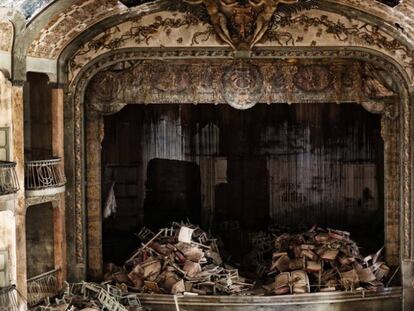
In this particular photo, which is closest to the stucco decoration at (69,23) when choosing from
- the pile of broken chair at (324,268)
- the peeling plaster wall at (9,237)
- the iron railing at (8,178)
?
the iron railing at (8,178)

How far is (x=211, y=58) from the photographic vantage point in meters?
13.9

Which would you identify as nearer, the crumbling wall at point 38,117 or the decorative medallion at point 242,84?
the crumbling wall at point 38,117

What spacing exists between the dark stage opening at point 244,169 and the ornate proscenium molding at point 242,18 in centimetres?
408

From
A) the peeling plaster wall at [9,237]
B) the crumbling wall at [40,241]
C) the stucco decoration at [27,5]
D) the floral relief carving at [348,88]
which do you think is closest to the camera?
the stucco decoration at [27,5]

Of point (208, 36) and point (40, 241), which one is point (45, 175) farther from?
point (208, 36)

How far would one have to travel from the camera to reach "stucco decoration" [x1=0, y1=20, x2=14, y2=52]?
10.7 metres

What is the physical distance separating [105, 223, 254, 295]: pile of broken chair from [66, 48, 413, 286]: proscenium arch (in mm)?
993

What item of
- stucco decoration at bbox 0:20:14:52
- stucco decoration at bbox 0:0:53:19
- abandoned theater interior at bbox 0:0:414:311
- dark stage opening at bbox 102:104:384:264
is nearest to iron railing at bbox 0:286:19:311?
abandoned theater interior at bbox 0:0:414:311

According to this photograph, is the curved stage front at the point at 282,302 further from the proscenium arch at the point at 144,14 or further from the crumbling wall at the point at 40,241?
the proscenium arch at the point at 144,14

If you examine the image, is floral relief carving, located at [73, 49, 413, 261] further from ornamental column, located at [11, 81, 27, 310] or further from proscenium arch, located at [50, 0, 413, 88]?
ornamental column, located at [11, 81, 27, 310]

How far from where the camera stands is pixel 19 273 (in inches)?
450

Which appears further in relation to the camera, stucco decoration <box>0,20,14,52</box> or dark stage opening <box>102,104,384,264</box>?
dark stage opening <box>102,104,384,264</box>

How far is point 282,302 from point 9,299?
206 inches

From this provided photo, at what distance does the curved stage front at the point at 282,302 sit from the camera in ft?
44.3
